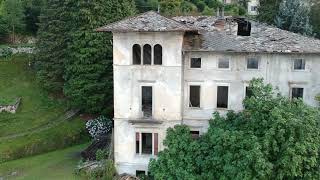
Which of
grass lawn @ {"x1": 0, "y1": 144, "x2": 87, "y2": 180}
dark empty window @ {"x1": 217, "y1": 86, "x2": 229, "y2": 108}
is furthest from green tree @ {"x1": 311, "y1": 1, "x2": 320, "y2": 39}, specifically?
grass lawn @ {"x1": 0, "y1": 144, "x2": 87, "y2": 180}

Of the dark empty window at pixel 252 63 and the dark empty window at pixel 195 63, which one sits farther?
the dark empty window at pixel 195 63

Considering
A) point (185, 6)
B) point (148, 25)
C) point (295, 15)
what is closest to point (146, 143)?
point (148, 25)

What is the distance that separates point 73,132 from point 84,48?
31.7 feet

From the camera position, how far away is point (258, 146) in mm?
33062

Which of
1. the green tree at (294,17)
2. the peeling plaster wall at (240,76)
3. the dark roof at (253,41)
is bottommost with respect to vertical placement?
the peeling plaster wall at (240,76)

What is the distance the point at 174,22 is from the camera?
39.3 meters

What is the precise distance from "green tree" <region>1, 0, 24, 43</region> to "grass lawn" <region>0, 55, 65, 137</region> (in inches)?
287

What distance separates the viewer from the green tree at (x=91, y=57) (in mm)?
52469

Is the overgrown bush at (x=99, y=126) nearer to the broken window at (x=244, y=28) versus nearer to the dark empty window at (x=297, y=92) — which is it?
the broken window at (x=244, y=28)

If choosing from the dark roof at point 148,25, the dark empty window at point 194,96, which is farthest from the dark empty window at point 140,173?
the dark roof at point 148,25

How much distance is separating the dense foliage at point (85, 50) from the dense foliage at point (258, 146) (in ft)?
57.8

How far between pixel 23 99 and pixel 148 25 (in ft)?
88.9

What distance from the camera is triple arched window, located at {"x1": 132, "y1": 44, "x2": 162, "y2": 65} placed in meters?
39.9

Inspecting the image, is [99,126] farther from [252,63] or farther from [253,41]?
[253,41]
